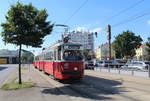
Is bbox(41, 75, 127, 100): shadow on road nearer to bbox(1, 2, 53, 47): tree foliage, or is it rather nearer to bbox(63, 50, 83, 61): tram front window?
bbox(63, 50, 83, 61): tram front window

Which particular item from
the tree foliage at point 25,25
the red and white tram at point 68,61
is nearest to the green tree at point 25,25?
the tree foliage at point 25,25

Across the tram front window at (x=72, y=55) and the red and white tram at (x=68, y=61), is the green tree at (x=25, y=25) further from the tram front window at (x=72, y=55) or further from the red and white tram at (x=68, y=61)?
the tram front window at (x=72, y=55)

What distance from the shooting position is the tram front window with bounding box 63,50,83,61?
1659 cm

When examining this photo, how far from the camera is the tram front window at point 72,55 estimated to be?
16594mm

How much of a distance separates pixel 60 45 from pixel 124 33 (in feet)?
166

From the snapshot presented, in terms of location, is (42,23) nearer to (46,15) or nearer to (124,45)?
(46,15)

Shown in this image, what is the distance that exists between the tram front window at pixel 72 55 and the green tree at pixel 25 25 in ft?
6.68

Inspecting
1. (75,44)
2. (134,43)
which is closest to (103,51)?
(134,43)

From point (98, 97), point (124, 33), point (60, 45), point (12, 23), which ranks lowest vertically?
point (98, 97)

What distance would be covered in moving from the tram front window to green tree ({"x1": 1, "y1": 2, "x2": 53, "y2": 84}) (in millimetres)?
2035

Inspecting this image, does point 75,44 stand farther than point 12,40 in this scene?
Yes

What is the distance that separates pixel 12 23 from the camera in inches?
587

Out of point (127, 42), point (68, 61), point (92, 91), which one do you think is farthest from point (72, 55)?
point (127, 42)

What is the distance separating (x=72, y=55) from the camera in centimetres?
1692
